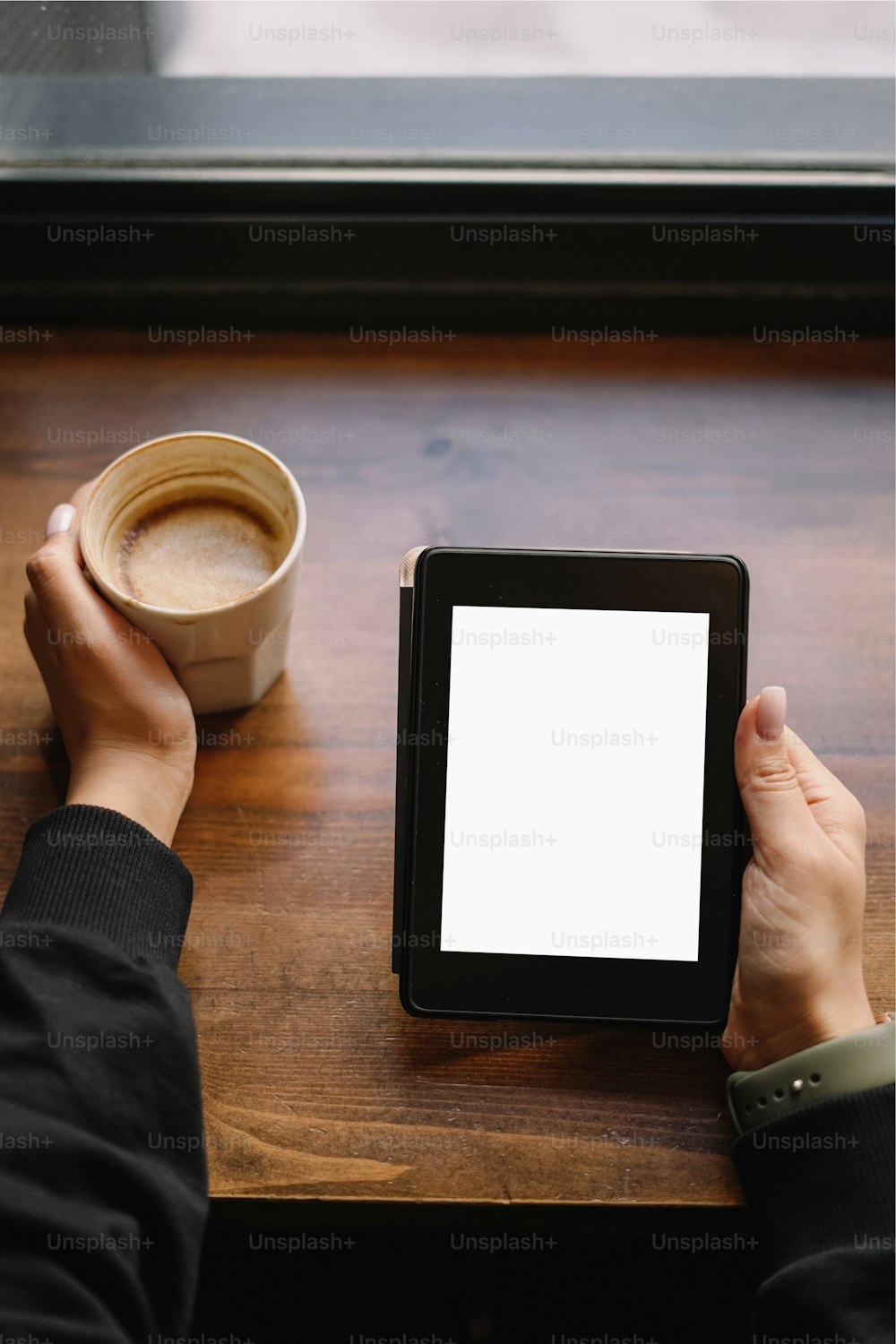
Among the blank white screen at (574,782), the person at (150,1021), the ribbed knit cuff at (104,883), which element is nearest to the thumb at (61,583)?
the person at (150,1021)

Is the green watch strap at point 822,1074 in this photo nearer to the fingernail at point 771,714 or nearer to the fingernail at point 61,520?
the fingernail at point 771,714

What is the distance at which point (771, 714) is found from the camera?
598 millimetres

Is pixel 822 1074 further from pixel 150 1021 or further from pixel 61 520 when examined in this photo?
pixel 61 520

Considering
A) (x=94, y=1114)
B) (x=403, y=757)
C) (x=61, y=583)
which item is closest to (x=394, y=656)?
(x=403, y=757)

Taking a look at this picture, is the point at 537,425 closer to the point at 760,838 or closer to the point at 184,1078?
the point at 760,838

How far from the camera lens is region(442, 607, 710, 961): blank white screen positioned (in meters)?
0.61

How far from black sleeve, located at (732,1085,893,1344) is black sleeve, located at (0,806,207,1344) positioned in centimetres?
31

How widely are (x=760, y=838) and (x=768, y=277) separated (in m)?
0.49

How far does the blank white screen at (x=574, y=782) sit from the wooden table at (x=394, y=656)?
76 mm

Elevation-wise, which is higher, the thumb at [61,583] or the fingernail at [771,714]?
the thumb at [61,583]

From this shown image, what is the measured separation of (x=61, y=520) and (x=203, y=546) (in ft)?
0.33

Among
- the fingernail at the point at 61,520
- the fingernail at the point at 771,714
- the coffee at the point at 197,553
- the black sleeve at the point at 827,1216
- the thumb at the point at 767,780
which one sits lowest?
the black sleeve at the point at 827,1216

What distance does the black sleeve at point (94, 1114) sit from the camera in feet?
1.56

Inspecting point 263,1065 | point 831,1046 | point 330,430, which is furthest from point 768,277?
point 263,1065
